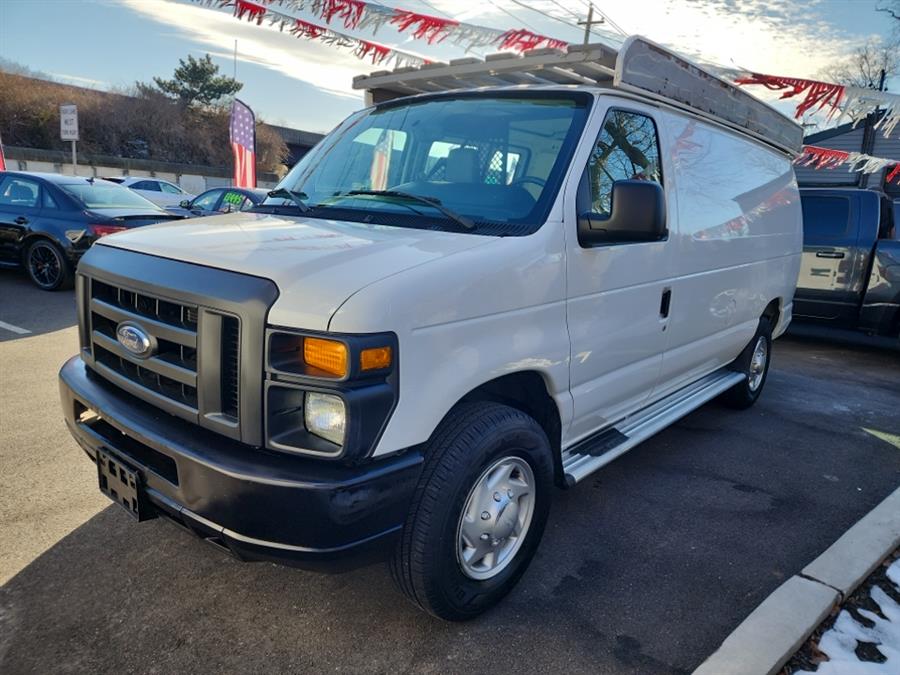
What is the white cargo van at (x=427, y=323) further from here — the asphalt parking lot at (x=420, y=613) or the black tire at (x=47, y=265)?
the black tire at (x=47, y=265)

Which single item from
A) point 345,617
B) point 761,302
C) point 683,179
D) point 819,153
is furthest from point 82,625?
point 819,153

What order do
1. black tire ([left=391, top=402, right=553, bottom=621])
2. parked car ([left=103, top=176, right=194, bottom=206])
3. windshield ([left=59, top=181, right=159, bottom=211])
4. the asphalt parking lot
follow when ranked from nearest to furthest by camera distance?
black tire ([left=391, top=402, right=553, bottom=621]), the asphalt parking lot, windshield ([left=59, top=181, right=159, bottom=211]), parked car ([left=103, top=176, right=194, bottom=206])

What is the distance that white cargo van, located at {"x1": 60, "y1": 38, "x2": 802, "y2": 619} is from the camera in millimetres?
2037

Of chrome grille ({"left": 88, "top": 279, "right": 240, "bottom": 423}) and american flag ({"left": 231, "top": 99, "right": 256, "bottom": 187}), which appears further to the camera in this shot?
american flag ({"left": 231, "top": 99, "right": 256, "bottom": 187})

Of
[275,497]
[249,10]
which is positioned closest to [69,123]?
[249,10]

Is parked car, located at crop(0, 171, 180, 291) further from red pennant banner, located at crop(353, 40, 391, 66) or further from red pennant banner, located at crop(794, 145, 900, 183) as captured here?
red pennant banner, located at crop(794, 145, 900, 183)

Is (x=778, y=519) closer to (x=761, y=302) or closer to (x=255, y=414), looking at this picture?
(x=761, y=302)

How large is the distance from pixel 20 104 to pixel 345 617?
124ft

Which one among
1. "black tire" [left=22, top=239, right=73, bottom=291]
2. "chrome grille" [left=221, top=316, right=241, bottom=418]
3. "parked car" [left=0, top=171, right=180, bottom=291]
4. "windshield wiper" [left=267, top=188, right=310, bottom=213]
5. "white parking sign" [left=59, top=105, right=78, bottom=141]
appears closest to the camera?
"chrome grille" [left=221, top=316, right=241, bottom=418]

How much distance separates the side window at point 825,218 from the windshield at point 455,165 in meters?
6.06

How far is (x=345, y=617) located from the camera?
2.62 m

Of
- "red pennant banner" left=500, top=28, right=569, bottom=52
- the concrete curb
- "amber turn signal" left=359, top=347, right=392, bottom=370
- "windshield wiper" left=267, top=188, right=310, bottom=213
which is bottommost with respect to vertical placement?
the concrete curb

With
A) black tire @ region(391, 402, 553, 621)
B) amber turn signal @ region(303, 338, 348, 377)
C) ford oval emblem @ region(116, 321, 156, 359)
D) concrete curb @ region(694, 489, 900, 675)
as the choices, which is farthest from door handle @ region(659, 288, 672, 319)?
ford oval emblem @ region(116, 321, 156, 359)

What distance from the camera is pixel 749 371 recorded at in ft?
A: 17.4
